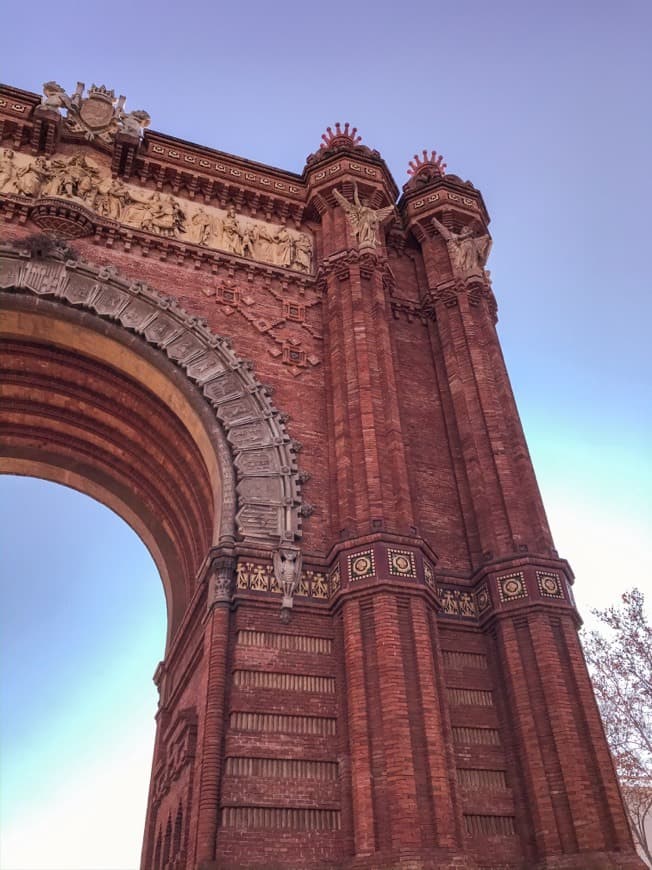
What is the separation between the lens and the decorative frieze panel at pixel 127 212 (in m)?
13.2

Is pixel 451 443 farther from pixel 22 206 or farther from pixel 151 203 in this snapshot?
pixel 22 206

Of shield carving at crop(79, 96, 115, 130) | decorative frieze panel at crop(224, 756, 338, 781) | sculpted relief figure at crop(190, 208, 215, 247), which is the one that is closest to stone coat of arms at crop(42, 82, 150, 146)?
shield carving at crop(79, 96, 115, 130)

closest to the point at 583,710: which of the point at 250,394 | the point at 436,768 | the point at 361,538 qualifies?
the point at 436,768

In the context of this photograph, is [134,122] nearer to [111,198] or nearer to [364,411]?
[111,198]

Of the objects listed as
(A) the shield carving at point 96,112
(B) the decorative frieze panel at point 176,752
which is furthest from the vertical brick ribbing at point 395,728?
(A) the shield carving at point 96,112

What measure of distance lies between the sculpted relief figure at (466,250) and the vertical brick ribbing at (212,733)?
8.88 m

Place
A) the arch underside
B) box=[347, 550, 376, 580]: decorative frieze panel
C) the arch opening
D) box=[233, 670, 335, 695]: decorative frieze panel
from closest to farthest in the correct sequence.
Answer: box=[233, 670, 335, 695]: decorative frieze panel < box=[347, 550, 376, 580]: decorative frieze panel < the arch underside < the arch opening

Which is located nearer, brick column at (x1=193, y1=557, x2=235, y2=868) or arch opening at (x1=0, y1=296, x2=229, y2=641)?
brick column at (x1=193, y1=557, x2=235, y2=868)

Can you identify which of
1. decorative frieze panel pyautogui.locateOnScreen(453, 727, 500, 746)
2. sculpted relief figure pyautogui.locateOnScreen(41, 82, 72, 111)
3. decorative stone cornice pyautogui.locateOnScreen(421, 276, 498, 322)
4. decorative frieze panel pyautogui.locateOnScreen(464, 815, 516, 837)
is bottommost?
decorative frieze panel pyautogui.locateOnScreen(464, 815, 516, 837)

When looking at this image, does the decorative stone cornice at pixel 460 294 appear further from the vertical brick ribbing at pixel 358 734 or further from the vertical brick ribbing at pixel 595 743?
the vertical brick ribbing at pixel 358 734

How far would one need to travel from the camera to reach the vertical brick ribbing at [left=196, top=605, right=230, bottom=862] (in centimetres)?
805

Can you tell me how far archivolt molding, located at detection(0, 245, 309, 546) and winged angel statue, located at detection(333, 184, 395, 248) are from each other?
3813 millimetres

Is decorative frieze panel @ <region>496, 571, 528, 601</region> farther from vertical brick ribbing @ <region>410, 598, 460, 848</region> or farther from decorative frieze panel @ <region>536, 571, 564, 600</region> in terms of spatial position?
vertical brick ribbing @ <region>410, 598, 460, 848</region>

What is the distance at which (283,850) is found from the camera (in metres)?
8.20
